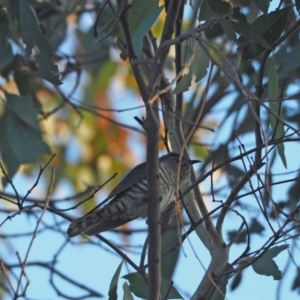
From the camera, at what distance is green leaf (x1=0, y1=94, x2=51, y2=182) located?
4133 mm

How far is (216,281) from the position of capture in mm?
2949

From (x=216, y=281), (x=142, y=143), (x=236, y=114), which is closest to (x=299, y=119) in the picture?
(x=236, y=114)

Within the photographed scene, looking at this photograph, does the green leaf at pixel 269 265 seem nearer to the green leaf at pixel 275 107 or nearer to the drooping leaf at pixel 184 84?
the green leaf at pixel 275 107

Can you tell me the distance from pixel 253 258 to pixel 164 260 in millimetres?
1604

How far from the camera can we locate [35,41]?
3084 mm

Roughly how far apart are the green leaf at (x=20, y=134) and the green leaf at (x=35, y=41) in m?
1.08

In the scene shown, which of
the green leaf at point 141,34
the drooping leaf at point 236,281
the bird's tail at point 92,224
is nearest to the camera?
the green leaf at point 141,34

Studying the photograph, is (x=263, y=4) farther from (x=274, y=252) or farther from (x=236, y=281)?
(x=236, y=281)

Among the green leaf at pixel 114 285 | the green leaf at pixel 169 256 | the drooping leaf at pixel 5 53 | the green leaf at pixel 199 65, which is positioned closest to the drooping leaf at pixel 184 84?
the green leaf at pixel 199 65

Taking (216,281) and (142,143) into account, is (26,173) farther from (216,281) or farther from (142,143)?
(216,281)

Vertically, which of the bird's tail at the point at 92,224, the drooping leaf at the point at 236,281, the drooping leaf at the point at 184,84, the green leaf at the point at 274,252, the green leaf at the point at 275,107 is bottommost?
the green leaf at the point at 274,252

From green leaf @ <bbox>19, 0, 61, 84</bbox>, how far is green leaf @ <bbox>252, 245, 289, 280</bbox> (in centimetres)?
108

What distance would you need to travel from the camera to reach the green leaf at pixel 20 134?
4.13 m

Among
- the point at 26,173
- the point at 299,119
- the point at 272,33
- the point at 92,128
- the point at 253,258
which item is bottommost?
the point at 253,258
